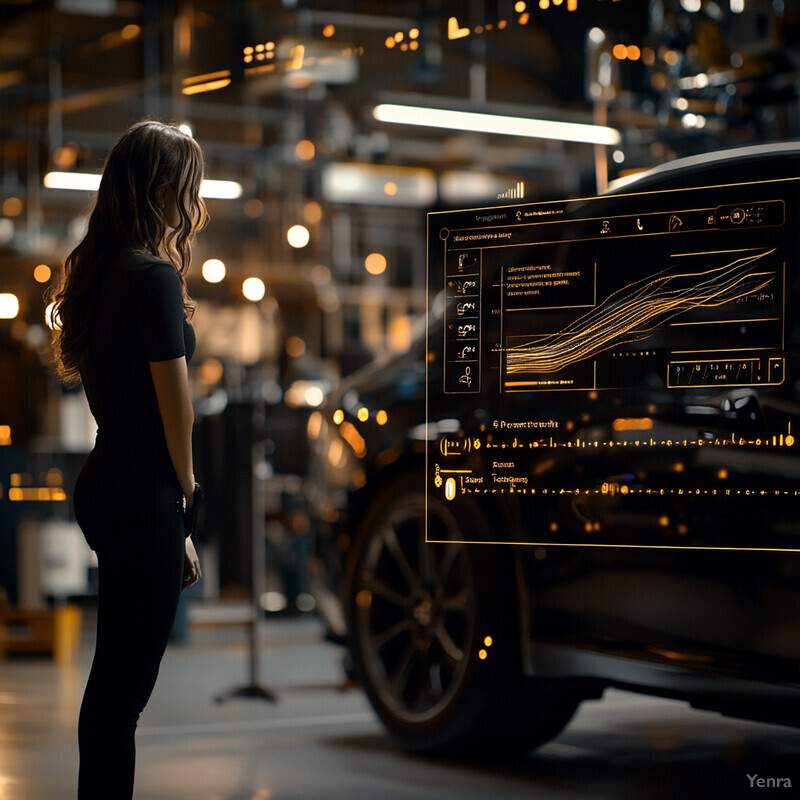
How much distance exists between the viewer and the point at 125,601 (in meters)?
2.86

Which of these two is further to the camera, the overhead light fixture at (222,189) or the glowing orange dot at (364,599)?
the overhead light fixture at (222,189)

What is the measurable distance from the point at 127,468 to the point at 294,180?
36.5 ft

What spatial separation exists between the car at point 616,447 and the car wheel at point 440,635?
11 millimetres

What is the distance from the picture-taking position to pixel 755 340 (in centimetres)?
350

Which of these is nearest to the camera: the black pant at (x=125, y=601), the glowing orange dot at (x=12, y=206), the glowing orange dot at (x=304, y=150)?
the black pant at (x=125, y=601)

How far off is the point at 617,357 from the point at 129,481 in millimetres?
1389

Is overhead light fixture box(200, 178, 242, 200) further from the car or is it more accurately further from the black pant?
the black pant

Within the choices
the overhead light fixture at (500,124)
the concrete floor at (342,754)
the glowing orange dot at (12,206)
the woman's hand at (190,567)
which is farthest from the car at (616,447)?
the glowing orange dot at (12,206)

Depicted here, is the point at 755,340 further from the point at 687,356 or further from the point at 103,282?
the point at 103,282

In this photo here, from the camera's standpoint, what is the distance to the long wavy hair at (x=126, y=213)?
299 centimetres

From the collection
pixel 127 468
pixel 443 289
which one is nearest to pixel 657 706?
pixel 443 289

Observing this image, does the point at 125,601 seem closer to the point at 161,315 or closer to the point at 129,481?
the point at 129,481

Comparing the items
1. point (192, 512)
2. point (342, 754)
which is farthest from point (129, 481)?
point (342, 754)

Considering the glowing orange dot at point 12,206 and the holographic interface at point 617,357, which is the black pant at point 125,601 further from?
the glowing orange dot at point 12,206
